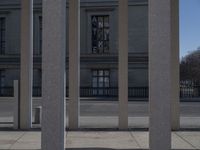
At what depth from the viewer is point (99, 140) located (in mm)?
13859

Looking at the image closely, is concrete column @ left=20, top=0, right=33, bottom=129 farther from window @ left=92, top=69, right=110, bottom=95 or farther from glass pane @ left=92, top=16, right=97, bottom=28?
glass pane @ left=92, top=16, right=97, bottom=28

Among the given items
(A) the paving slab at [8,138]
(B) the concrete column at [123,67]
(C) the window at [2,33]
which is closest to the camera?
(A) the paving slab at [8,138]

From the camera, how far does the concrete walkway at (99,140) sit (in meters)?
12.6

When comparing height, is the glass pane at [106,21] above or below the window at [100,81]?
above

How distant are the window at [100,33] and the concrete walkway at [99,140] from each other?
132ft

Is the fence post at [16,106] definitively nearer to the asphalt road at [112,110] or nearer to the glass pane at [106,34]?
the asphalt road at [112,110]

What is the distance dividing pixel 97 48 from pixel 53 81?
46.6 metres

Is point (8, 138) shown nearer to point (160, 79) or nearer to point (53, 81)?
point (53, 81)

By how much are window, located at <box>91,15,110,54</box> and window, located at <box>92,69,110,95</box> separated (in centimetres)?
339

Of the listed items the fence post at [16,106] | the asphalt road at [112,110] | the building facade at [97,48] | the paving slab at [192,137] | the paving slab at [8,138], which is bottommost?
the asphalt road at [112,110]

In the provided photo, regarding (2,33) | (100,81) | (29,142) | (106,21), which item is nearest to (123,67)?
(29,142)

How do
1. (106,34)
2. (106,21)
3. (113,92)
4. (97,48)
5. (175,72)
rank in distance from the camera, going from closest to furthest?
(175,72)
(113,92)
(106,21)
(97,48)
(106,34)

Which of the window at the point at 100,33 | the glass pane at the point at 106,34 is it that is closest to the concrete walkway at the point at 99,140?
the window at the point at 100,33

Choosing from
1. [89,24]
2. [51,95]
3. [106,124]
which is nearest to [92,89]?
[89,24]
